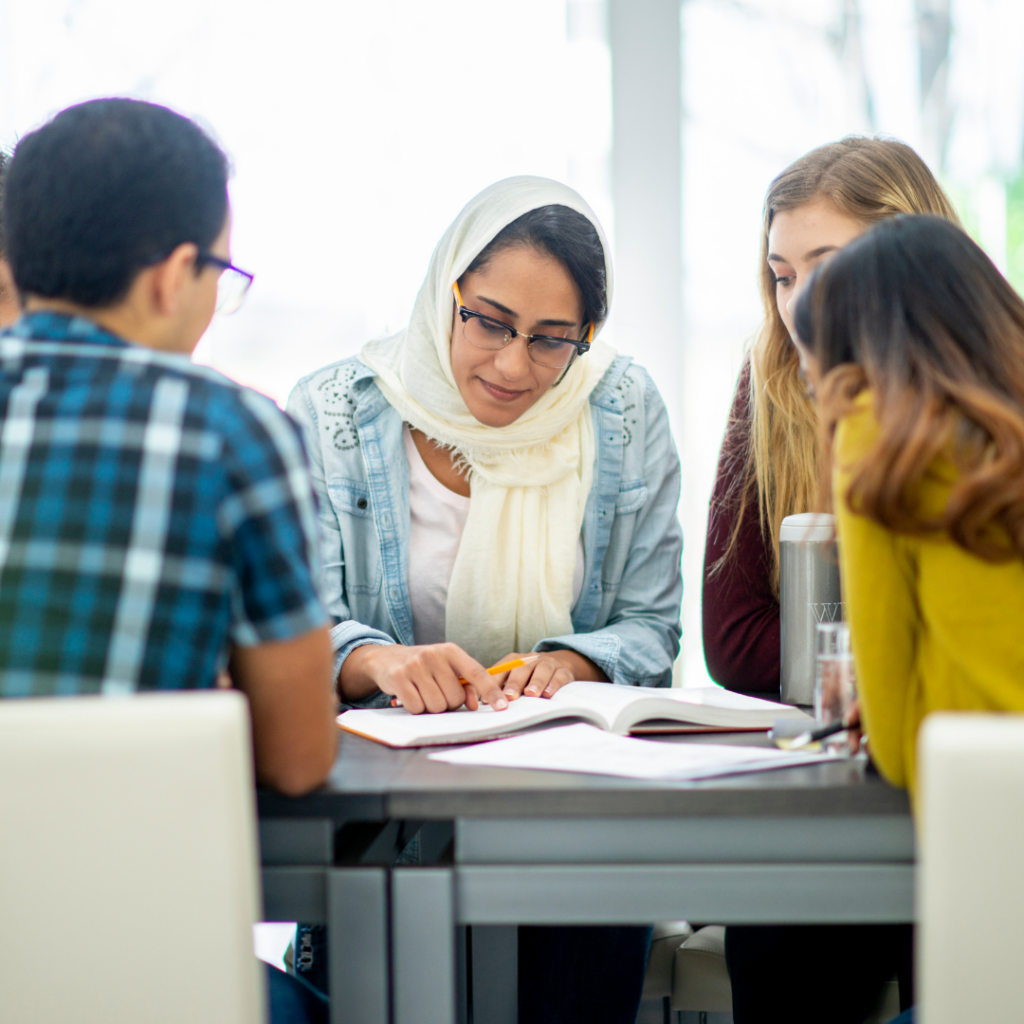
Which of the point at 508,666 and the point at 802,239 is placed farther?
the point at 802,239

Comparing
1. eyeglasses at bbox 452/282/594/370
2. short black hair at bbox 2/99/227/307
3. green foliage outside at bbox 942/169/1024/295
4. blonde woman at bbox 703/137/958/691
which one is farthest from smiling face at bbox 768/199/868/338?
green foliage outside at bbox 942/169/1024/295

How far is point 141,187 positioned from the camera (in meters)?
0.83

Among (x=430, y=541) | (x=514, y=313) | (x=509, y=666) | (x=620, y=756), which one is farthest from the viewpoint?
(x=430, y=541)

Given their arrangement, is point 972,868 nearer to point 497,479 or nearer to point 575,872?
point 575,872

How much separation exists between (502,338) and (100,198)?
773mm

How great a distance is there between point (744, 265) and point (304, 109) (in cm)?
126

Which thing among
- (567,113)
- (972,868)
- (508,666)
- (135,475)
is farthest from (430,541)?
(567,113)

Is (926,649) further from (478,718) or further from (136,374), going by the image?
(136,374)

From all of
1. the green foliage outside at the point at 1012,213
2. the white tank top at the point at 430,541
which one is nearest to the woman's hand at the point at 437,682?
the white tank top at the point at 430,541

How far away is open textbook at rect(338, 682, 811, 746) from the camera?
1039 millimetres

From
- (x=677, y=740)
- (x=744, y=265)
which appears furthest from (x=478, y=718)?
(x=744, y=265)

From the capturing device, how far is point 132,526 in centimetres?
77

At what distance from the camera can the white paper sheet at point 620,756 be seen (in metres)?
0.89

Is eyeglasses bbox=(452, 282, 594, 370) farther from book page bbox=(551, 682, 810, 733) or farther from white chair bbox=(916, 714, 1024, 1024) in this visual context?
white chair bbox=(916, 714, 1024, 1024)
